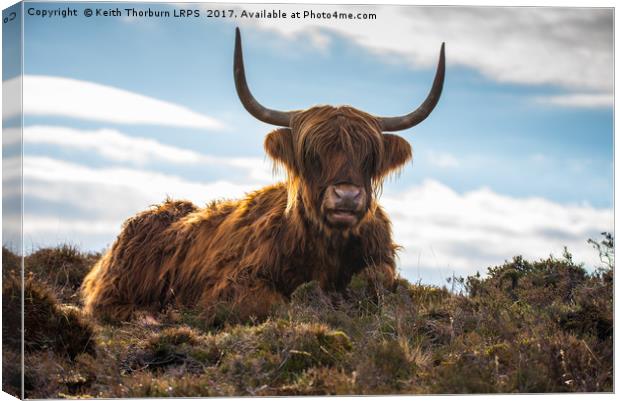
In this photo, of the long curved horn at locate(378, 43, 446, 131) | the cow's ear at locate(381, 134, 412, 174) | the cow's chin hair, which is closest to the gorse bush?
the cow's chin hair

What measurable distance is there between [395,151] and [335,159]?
2.38 feet

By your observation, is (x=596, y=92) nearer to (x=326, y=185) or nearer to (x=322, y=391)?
(x=326, y=185)

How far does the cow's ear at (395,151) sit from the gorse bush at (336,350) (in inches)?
41.0

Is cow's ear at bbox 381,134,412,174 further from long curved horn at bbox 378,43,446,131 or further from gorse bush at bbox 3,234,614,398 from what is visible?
gorse bush at bbox 3,234,614,398

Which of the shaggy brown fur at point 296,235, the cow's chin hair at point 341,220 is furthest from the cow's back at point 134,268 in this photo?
the cow's chin hair at point 341,220

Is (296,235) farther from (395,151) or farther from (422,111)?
(422,111)

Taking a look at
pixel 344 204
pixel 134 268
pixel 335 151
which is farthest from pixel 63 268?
pixel 344 204

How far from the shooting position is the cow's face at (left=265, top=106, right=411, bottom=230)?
7.58 metres

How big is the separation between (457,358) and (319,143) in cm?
217

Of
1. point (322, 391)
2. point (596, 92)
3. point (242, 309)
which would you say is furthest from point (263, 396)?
point (596, 92)

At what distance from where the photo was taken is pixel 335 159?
773 centimetres

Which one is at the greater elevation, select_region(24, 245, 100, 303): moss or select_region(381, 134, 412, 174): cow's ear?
select_region(381, 134, 412, 174): cow's ear

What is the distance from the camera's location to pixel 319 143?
25.7 ft

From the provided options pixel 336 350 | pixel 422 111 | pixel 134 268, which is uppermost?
pixel 422 111
